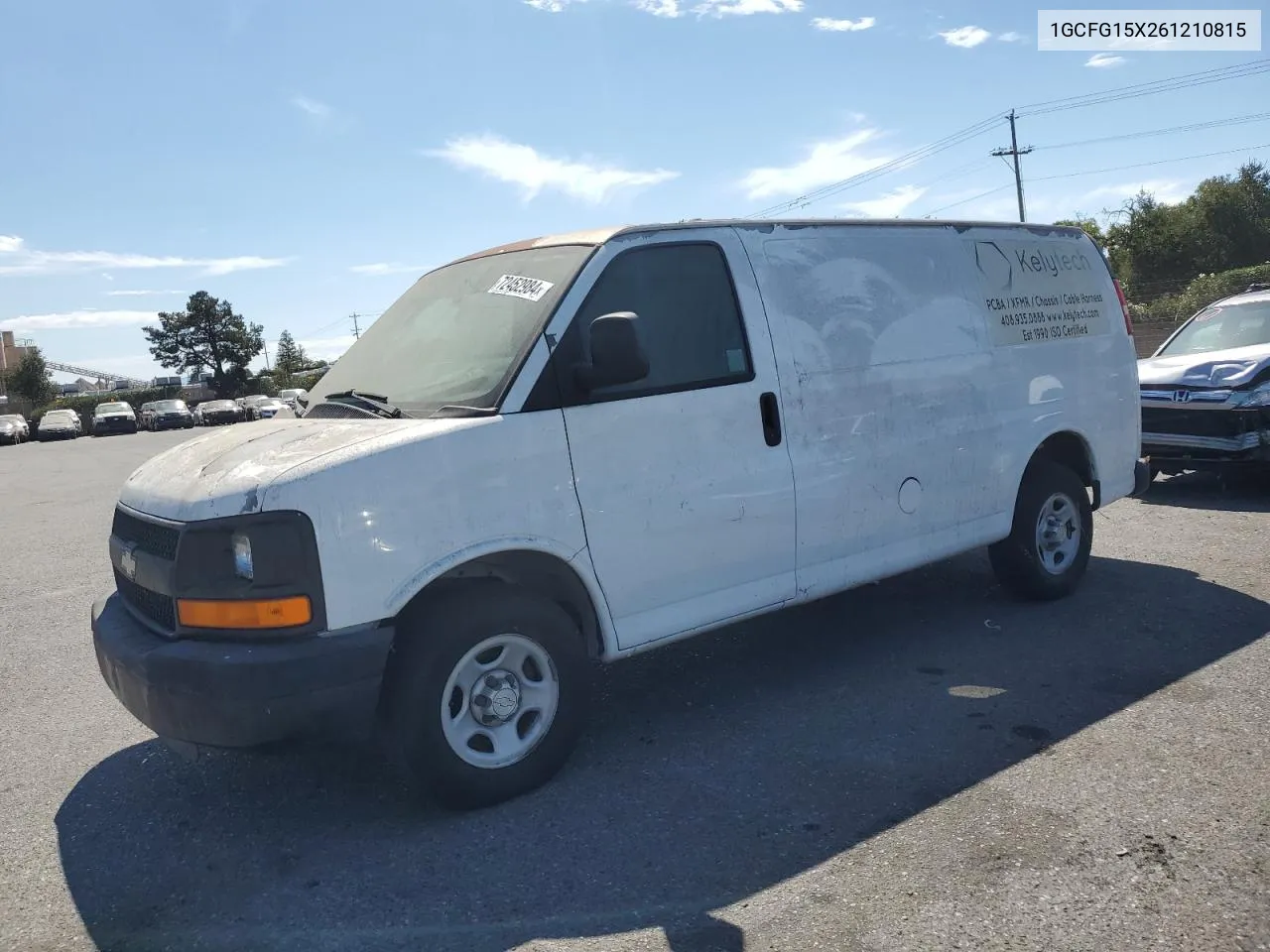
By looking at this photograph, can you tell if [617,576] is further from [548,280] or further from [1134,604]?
[1134,604]

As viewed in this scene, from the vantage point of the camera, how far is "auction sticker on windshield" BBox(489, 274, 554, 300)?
13.4 ft

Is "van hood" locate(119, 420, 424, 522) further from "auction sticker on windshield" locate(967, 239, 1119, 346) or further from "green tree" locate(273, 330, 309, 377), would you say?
"green tree" locate(273, 330, 309, 377)

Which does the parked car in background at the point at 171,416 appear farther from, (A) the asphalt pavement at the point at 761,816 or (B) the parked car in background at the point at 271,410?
(A) the asphalt pavement at the point at 761,816

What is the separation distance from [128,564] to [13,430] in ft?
158

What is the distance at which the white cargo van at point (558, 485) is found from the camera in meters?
3.36

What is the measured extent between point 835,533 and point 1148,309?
31747 millimetres

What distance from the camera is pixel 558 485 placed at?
3.81 meters

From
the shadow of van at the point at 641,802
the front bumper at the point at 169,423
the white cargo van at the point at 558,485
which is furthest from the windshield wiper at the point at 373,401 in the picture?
the front bumper at the point at 169,423

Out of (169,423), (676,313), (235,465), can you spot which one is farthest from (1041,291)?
(169,423)

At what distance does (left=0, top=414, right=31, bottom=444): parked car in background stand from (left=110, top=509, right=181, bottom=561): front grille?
47.0 m

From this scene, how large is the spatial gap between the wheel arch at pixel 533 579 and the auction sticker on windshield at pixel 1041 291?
113 inches

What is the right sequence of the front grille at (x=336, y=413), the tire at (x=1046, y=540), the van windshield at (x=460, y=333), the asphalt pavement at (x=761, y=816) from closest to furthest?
the asphalt pavement at (x=761, y=816)
the van windshield at (x=460, y=333)
the front grille at (x=336, y=413)
the tire at (x=1046, y=540)

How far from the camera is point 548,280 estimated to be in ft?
13.5

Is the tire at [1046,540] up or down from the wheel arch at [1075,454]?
down
